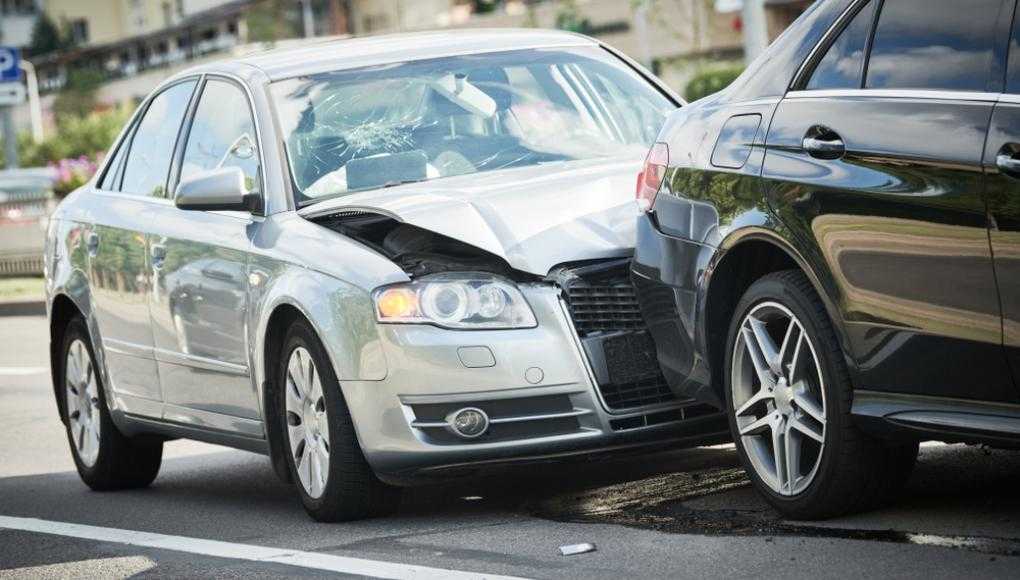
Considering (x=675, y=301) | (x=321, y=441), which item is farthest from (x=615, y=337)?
(x=321, y=441)

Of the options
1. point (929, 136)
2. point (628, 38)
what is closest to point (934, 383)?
point (929, 136)

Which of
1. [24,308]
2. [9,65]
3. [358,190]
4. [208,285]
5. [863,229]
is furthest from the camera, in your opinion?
[9,65]

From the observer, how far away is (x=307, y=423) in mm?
7008

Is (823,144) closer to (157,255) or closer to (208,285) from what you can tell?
(208,285)

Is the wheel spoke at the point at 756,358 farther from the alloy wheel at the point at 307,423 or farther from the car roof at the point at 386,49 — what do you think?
the car roof at the point at 386,49

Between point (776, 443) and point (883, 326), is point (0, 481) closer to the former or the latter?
point (776, 443)

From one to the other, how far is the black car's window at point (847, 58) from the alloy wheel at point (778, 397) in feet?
2.16

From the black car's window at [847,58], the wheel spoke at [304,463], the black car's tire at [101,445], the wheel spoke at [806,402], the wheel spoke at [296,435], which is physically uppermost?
the black car's window at [847,58]

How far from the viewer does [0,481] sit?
32.0 feet

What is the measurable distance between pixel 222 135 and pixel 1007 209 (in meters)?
4.18

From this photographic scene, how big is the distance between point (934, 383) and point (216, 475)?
4.99 meters

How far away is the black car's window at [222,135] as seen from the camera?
783cm

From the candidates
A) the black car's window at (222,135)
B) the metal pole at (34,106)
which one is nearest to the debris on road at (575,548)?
the black car's window at (222,135)

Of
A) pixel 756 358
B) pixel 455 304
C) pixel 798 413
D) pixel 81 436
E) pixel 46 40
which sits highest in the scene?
pixel 455 304
